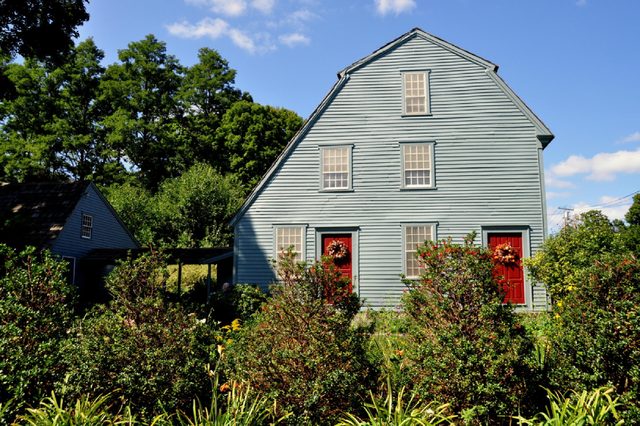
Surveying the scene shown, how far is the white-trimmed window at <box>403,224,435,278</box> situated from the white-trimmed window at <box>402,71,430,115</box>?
4067 mm

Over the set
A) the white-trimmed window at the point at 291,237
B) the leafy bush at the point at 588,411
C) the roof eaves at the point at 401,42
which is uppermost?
the roof eaves at the point at 401,42

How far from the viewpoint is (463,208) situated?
16.6 meters

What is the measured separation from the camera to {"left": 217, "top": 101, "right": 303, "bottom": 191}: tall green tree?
39156mm

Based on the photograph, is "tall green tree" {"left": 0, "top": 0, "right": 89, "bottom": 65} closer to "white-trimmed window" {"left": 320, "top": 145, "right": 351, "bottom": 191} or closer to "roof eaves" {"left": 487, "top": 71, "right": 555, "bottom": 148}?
"white-trimmed window" {"left": 320, "top": 145, "right": 351, "bottom": 191}

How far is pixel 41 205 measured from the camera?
79.1 ft

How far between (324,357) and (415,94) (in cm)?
1386

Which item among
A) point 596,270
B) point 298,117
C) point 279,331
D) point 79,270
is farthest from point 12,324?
point 298,117

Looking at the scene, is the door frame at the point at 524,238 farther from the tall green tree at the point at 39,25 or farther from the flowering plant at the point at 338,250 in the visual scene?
the tall green tree at the point at 39,25

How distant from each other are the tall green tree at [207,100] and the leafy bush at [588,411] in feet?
123

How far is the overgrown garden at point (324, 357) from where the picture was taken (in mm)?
4914

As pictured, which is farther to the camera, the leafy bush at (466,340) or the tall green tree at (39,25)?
the tall green tree at (39,25)

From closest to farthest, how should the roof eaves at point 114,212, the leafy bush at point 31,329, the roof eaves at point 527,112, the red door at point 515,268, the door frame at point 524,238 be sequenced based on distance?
the leafy bush at point 31,329, the door frame at point 524,238, the red door at point 515,268, the roof eaves at point 527,112, the roof eaves at point 114,212

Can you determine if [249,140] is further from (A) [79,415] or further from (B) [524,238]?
(A) [79,415]

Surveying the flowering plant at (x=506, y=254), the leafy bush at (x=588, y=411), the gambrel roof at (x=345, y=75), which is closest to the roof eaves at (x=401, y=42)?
the gambrel roof at (x=345, y=75)
